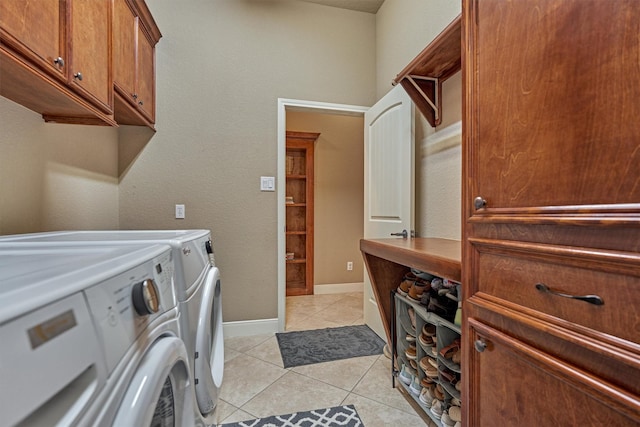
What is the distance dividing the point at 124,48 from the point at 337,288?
3.19 meters

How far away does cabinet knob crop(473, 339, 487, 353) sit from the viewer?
86 centimetres

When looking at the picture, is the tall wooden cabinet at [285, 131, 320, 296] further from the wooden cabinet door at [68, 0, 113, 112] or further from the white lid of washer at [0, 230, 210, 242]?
the white lid of washer at [0, 230, 210, 242]

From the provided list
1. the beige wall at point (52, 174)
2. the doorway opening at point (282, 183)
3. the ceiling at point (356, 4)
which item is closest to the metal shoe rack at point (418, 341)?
the doorway opening at point (282, 183)

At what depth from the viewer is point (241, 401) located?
162cm

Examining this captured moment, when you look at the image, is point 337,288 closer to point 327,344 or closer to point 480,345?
point 327,344

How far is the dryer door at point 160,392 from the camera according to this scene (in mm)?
446

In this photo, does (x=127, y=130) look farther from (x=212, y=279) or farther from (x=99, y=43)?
(x=212, y=279)

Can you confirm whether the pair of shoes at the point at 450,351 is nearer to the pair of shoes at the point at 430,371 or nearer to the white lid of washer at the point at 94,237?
the pair of shoes at the point at 430,371

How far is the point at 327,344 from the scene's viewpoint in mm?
2324

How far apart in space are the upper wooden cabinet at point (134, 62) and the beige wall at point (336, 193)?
182cm

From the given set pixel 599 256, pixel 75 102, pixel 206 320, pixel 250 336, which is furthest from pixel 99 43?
pixel 250 336

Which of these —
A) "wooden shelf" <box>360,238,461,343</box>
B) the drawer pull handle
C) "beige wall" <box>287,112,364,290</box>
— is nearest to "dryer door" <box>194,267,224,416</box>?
"wooden shelf" <box>360,238,461,343</box>

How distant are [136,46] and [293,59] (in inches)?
47.0

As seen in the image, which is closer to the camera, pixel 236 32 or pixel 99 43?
pixel 99 43
